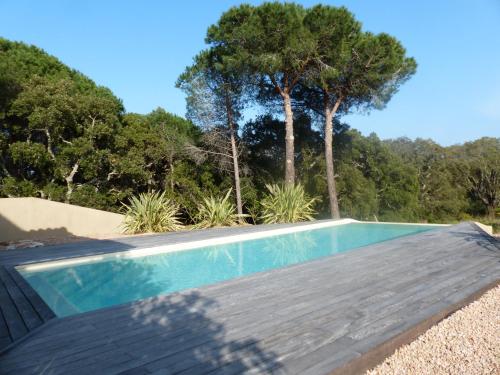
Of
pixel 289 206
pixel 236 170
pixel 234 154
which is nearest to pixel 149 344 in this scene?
pixel 289 206

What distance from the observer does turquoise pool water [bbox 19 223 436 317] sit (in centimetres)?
405

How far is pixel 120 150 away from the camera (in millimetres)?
15172

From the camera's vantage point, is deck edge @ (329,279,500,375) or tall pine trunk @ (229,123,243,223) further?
tall pine trunk @ (229,123,243,223)

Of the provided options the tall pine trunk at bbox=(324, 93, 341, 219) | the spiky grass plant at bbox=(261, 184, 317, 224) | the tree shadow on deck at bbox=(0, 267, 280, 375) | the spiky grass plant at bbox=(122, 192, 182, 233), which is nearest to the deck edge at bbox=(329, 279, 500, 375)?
the tree shadow on deck at bbox=(0, 267, 280, 375)

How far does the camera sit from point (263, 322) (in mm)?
2672

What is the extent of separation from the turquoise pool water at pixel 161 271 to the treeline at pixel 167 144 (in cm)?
561

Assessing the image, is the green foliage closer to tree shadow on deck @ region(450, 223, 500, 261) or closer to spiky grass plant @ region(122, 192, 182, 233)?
spiky grass plant @ region(122, 192, 182, 233)

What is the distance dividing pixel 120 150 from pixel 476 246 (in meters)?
13.1

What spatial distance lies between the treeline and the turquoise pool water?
5611mm

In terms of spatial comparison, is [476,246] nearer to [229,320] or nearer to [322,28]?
[229,320]

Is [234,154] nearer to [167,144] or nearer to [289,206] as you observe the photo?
[167,144]


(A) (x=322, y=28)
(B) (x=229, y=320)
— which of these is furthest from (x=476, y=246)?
(A) (x=322, y=28)

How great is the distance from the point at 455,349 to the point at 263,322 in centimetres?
129

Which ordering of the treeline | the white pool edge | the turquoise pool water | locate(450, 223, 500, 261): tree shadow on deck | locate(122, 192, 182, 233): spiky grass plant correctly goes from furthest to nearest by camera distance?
the treeline, locate(122, 192, 182, 233): spiky grass plant, locate(450, 223, 500, 261): tree shadow on deck, the white pool edge, the turquoise pool water
